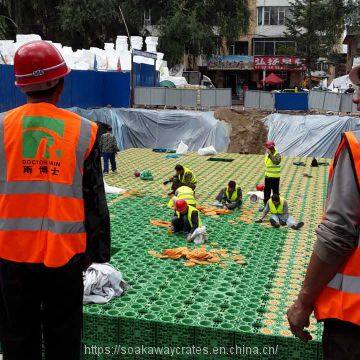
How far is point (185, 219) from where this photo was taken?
814 centimetres

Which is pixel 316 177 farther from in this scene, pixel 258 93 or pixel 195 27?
pixel 195 27

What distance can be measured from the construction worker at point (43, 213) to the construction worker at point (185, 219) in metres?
5.51

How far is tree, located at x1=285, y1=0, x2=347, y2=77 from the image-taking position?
3538 centimetres

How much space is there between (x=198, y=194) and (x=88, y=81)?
35.2 ft

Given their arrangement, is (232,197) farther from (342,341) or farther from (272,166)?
(342,341)

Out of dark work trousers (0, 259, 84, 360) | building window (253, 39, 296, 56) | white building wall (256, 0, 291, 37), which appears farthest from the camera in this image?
building window (253, 39, 296, 56)

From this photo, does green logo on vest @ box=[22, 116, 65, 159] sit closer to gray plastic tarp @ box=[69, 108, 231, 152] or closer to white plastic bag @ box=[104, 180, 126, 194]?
white plastic bag @ box=[104, 180, 126, 194]

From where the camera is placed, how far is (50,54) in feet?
8.23

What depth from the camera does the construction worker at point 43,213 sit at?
2.39 m

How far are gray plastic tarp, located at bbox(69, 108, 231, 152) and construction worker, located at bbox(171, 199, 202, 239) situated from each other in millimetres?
12799

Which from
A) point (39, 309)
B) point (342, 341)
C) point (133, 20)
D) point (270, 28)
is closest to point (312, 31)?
point (270, 28)

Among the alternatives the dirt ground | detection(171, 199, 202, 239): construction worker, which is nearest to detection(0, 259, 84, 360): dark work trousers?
detection(171, 199, 202, 239): construction worker

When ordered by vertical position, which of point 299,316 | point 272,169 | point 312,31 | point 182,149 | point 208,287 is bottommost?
point 182,149

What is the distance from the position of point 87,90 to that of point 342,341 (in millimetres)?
19598
